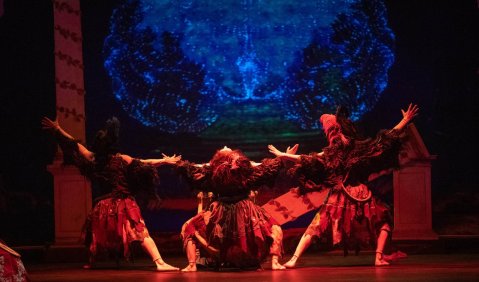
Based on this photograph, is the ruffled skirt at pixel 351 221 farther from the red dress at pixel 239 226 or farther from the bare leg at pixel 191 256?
the bare leg at pixel 191 256

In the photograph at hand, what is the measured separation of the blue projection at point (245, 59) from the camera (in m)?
11.6

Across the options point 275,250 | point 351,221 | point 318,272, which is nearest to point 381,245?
point 351,221

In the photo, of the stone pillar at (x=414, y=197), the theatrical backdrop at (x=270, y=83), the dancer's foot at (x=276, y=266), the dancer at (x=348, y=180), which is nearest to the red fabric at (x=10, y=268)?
the dancer's foot at (x=276, y=266)

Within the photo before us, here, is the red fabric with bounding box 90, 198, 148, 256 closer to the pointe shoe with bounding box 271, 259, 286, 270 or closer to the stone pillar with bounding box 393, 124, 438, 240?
the pointe shoe with bounding box 271, 259, 286, 270

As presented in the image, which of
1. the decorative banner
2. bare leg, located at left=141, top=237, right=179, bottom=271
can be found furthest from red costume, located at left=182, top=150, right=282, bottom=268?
the decorative banner

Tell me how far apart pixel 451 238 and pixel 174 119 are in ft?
14.3

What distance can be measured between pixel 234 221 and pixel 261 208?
0.36 metres

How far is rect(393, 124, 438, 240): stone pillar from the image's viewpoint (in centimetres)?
970

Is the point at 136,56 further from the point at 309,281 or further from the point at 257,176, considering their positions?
Answer: the point at 309,281

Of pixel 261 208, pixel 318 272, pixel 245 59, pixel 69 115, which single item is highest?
pixel 245 59

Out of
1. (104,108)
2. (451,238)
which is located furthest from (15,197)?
(451,238)

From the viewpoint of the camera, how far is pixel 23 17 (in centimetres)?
1244

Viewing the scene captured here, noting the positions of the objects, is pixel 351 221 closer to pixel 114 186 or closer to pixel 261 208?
pixel 261 208

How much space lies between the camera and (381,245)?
771 cm
